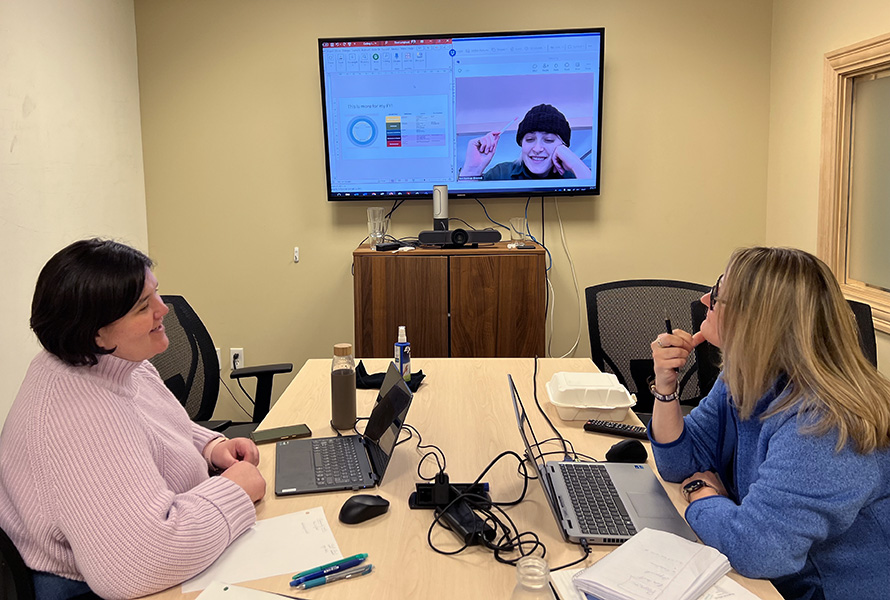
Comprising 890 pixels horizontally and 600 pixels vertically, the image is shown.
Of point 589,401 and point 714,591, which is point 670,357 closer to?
point 589,401

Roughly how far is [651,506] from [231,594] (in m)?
0.83

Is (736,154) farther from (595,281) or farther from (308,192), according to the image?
(308,192)

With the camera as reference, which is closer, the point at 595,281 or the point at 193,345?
the point at 193,345

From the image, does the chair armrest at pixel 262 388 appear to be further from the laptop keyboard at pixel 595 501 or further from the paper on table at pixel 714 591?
the paper on table at pixel 714 591

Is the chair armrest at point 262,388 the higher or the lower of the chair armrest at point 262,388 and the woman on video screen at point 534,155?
the lower

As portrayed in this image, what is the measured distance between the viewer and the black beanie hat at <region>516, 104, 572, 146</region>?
12.1ft

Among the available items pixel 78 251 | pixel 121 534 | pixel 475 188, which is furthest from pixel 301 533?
pixel 475 188

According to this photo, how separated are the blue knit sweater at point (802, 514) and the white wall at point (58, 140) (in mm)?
2787

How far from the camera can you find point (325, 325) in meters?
4.05

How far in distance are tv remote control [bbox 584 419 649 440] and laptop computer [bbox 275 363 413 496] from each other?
1.76ft

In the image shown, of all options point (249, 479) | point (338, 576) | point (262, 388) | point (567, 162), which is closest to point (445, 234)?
point (567, 162)

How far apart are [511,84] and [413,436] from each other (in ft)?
7.70

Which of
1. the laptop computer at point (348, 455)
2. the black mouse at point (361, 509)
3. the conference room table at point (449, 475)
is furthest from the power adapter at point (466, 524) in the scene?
the laptop computer at point (348, 455)

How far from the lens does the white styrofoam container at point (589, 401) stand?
6.60 feet
